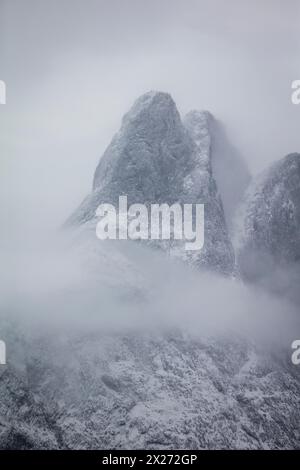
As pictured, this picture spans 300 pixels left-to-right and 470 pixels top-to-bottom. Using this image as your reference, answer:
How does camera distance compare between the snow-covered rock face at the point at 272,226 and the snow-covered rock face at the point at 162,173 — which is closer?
the snow-covered rock face at the point at 162,173

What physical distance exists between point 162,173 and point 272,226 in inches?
920

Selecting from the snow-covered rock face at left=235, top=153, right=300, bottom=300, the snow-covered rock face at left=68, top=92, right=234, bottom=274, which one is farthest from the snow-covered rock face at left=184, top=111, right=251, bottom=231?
the snow-covered rock face at left=68, top=92, right=234, bottom=274

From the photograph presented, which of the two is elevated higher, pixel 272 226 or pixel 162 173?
pixel 162 173

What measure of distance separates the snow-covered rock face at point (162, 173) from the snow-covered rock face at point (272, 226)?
586 cm

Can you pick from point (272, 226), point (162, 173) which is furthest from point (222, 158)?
point (162, 173)

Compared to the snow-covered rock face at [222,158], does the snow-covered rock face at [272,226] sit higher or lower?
lower

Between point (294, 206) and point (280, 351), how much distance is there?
101 feet

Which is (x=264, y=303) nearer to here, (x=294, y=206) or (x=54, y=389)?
(x=294, y=206)

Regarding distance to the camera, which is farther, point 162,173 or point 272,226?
point 272,226

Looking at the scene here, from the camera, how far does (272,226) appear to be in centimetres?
8031

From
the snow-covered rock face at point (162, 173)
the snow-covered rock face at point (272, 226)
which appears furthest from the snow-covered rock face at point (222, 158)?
the snow-covered rock face at point (162, 173)

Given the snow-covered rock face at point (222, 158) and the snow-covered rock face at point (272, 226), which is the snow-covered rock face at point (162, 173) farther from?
the snow-covered rock face at point (272, 226)

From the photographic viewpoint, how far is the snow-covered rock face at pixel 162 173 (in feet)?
230

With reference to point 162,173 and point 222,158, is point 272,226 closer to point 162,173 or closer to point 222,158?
point 222,158
